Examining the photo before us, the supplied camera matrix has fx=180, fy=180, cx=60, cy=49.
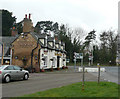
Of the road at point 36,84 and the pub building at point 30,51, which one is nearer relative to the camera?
the road at point 36,84

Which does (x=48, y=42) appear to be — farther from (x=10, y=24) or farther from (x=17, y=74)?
(x=10, y=24)

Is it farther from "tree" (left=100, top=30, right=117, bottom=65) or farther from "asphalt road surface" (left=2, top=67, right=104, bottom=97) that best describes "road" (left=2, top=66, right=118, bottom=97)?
"tree" (left=100, top=30, right=117, bottom=65)

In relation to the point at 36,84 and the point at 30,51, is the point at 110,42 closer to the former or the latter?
the point at 30,51

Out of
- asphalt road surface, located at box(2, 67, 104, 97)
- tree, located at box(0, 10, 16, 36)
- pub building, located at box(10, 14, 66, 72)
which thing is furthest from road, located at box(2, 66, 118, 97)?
tree, located at box(0, 10, 16, 36)

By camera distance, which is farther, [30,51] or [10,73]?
[30,51]

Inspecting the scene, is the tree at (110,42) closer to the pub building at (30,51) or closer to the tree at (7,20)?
the tree at (7,20)

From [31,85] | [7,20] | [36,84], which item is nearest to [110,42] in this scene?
[7,20]

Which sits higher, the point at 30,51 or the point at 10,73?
the point at 30,51

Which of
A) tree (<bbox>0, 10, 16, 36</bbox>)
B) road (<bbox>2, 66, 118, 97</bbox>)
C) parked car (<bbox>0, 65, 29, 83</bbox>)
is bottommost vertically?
road (<bbox>2, 66, 118, 97</bbox>)

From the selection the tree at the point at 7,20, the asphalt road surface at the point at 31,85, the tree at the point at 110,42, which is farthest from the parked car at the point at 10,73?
the tree at the point at 110,42

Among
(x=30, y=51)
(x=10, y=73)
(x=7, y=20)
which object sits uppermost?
(x=7, y=20)

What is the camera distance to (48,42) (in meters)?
37.9

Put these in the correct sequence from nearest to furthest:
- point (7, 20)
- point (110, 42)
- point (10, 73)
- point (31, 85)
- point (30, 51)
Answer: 1. point (31, 85)
2. point (10, 73)
3. point (30, 51)
4. point (7, 20)
5. point (110, 42)

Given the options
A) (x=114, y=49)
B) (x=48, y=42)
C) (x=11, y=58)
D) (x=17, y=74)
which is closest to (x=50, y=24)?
(x=114, y=49)
